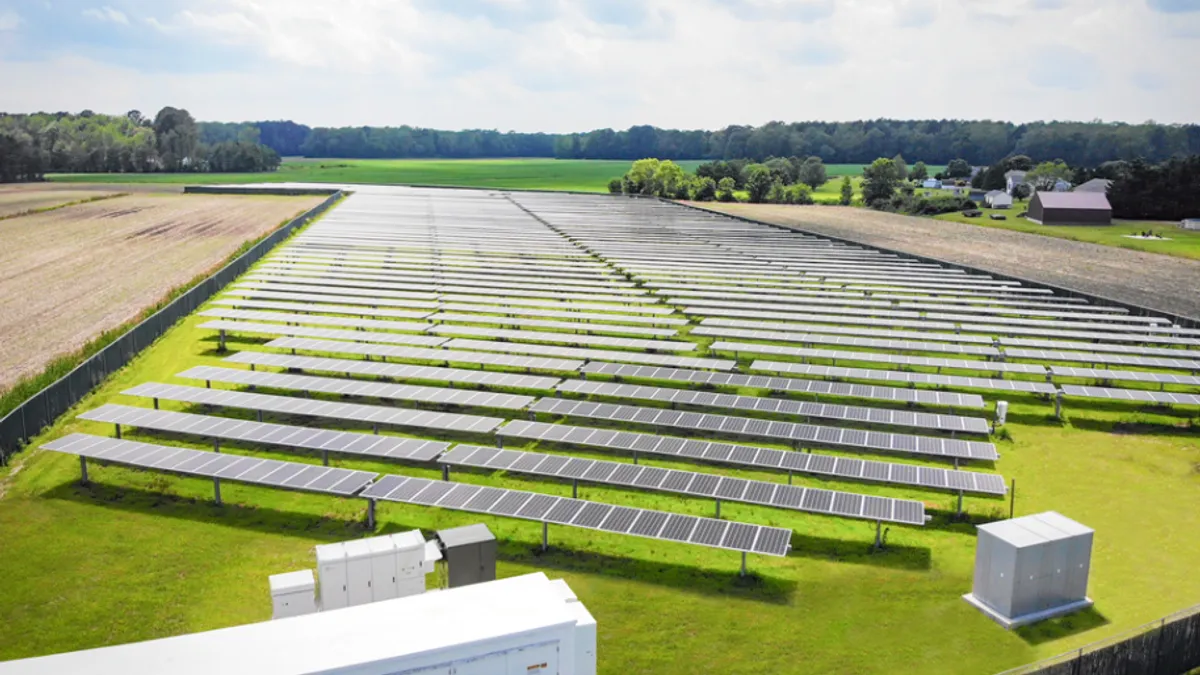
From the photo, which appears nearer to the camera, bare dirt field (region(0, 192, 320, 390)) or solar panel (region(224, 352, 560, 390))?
solar panel (region(224, 352, 560, 390))

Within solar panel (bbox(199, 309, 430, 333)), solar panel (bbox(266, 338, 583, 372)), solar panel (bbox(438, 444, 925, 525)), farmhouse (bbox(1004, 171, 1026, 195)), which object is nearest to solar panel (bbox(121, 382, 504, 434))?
solar panel (bbox(438, 444, 925, 525))

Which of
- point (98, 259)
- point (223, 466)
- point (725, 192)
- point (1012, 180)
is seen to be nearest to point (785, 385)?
point (223, 466)

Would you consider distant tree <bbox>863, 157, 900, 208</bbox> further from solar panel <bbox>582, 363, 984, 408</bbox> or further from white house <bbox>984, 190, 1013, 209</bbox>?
solar panel <bbox>582, 363, 984, 408</bbox>

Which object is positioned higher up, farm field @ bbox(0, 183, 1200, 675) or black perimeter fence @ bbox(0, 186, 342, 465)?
black perimeter fence @ bbox(0, 186, 342, 465)

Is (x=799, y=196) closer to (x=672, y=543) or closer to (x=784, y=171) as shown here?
(x=784, y=171)

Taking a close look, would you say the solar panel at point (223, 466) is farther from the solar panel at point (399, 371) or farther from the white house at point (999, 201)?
the white house at point (999, 201)

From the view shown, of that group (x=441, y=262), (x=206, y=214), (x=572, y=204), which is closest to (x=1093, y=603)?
(x=441, y=262)

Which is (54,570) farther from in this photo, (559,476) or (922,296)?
(922,296)
